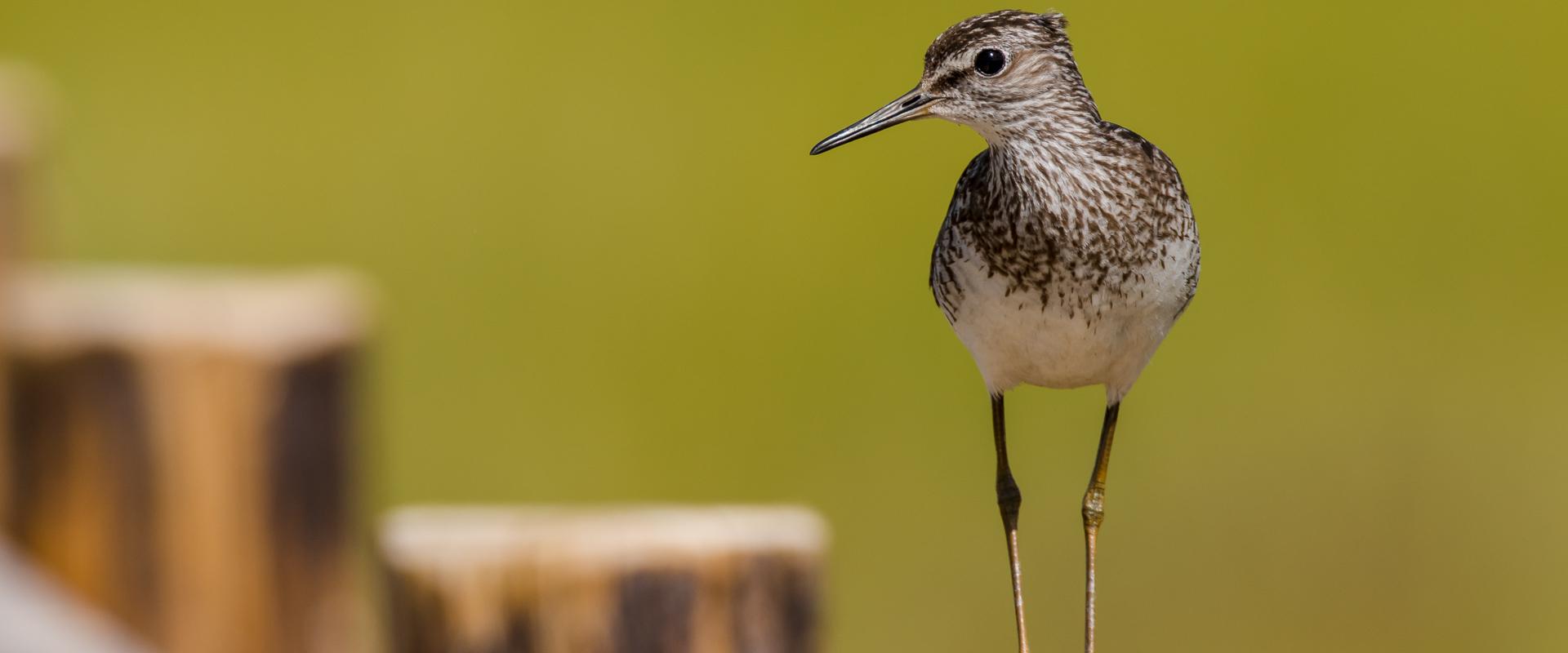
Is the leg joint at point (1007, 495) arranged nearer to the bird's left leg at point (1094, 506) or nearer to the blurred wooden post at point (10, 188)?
the bird's left leg at point (1094, 506)

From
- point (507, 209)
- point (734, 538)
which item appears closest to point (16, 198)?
point (734, 538)

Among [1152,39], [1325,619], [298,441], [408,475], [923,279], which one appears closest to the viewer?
[298,441]

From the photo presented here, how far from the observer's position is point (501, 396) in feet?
39.0

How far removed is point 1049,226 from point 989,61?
0.28 metres

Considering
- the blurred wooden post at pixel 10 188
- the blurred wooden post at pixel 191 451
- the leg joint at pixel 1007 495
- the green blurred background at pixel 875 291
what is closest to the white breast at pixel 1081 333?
the leg joint at pixel 1007 495

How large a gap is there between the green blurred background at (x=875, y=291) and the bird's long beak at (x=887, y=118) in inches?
257

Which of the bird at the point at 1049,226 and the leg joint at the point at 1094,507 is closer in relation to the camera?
the bird at the point at 1049,226

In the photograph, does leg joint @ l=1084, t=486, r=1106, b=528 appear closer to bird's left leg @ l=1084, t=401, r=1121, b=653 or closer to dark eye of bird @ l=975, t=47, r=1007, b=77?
bird's left leg @ l=1084, t=401, r=1121, b=653

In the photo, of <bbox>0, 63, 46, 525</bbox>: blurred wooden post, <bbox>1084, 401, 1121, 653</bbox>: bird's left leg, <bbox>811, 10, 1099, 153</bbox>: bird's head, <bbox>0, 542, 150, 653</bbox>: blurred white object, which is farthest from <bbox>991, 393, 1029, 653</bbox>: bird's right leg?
<bbox>0, 63, 46, 525</bbox>: blurred wooden post

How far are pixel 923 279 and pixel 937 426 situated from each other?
2.06 m

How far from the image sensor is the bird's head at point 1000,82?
294 cm

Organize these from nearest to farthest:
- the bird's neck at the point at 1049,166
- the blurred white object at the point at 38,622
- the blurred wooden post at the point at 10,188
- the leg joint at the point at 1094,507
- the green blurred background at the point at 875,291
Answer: the blurred white object at the point at 38,622
the bird's neck at the point at 1049,166
the blurred wooden post at the point at 10,188
the leg joint at the point at 1094,507
the green blurred background at the point at 875,291

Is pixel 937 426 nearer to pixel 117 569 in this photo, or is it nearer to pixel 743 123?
pixel 743 123

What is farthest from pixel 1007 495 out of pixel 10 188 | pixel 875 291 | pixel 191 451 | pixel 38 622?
pixel 875 291
